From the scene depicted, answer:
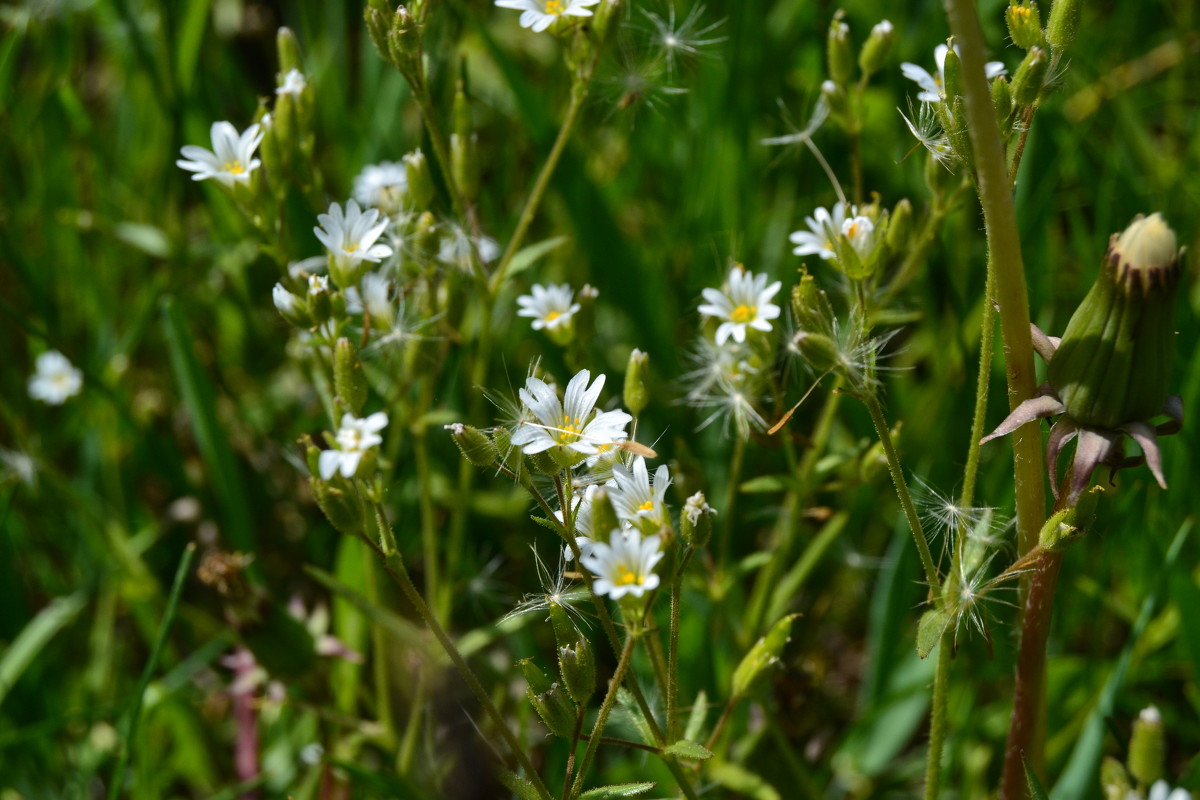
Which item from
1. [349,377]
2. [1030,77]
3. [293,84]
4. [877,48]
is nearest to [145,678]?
[349,377]

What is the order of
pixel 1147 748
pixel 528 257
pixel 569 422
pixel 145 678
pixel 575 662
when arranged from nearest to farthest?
Answer: pixel 575 662 → pixel 569 422 → pixel 1147 748 → pixel 145 678 → pixel 528 257

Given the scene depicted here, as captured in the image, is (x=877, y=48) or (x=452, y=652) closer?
(x=452, y=652)

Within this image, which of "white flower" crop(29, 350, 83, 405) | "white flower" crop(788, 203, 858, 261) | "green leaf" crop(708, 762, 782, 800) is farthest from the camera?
"white flower" crop(29, 350, 83, 405)

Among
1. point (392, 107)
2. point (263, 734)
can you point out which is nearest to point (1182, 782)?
point (263, 734)

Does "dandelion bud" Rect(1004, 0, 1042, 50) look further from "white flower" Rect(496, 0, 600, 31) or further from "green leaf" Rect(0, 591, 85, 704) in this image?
"green leaf" Rect(0, 591, 85, 704)

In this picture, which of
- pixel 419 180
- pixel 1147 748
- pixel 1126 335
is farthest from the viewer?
pixel 419 180

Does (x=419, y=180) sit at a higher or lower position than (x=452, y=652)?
higher

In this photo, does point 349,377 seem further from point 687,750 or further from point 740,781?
point 740,781

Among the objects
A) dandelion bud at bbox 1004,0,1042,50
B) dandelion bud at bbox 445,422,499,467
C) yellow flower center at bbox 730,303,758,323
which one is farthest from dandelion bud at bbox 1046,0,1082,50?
dandelion bud at bbox 445,422,499,467
